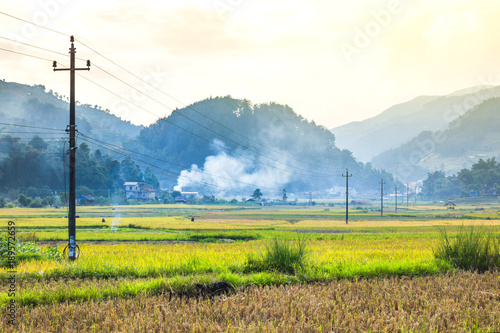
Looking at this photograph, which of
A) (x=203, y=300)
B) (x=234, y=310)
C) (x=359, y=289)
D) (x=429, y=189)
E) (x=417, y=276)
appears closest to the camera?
(x=234, y=310)

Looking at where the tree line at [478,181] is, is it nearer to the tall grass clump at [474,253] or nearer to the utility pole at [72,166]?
the tall grass clump at [474,253]

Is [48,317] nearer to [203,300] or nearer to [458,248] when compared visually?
[203,300]

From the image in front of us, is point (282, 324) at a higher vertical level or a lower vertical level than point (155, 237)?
higher

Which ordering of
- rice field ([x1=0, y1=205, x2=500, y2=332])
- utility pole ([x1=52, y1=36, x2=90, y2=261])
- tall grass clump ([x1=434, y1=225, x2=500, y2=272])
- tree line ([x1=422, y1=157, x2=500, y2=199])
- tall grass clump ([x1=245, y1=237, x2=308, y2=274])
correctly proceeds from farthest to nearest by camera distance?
tree line ([x1=422, y1=157, x2=500, y2=199]) → utility pole ([x1=52, y1=36, x2=90, y2=261]) → tall grass clump ([x1=434, y1=225, x2=500, y2=272]) → tall grass clump ([x1=245, y1=237, x2=308, y2=274]) → rice field ([x1=0, y1=205, x2=500, y2=332])

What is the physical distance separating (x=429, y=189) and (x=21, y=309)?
662 feet

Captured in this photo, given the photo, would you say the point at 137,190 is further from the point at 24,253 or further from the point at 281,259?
the point at 281,259

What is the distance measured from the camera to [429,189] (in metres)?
194

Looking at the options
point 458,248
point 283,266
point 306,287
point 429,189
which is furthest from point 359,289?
point 429,189

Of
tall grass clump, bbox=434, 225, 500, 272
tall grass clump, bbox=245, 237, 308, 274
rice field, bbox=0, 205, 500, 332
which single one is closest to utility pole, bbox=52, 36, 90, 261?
rice field, bbox=0, 205, 500, 332

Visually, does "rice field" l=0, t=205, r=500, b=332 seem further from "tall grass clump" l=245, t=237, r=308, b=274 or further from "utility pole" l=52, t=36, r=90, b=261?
"utility pole" l=52, t=36, r=90, b=261

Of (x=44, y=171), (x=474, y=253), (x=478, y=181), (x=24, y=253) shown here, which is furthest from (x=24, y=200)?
(x=478, y=181)

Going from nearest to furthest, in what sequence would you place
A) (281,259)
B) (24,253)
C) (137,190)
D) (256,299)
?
(256,299), (281,259), (24,253), (137,190)

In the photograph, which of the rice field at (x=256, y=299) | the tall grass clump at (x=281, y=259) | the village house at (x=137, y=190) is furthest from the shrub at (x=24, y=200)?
the tall grass clump at (x=281, y=259)

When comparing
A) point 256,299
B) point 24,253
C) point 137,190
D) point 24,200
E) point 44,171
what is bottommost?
point 24,200
